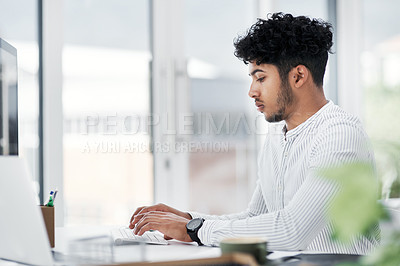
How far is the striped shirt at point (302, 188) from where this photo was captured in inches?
50.4

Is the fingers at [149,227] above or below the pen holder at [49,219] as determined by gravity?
below

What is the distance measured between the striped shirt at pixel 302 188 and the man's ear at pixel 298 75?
0.44ft

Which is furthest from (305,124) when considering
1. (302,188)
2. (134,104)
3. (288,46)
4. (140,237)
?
(134,104)

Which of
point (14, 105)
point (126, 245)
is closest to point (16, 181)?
point (126, 245)

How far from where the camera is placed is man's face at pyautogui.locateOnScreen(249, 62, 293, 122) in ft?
5.79

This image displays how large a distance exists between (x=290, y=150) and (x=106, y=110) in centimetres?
135

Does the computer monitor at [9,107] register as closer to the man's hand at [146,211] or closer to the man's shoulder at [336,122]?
the man's hand at [146,211]

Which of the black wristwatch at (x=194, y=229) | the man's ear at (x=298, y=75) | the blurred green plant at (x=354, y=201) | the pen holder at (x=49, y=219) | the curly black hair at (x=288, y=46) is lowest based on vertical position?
the black wristwatch at (x=194, y=229)

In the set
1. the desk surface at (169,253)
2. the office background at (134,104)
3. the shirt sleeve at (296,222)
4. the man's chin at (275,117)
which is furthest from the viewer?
the office background at (134,104)

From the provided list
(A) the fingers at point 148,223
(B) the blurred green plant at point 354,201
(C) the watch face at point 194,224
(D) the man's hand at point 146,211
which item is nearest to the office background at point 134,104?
(D) the man's hand at point 146,211

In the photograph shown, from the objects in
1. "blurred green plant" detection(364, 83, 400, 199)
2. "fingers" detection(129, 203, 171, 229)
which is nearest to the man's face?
"fingers" detection(129, 203, 171, 229)

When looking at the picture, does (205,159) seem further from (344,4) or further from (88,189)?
(344,4)

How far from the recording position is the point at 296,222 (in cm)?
127

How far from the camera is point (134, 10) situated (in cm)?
283
